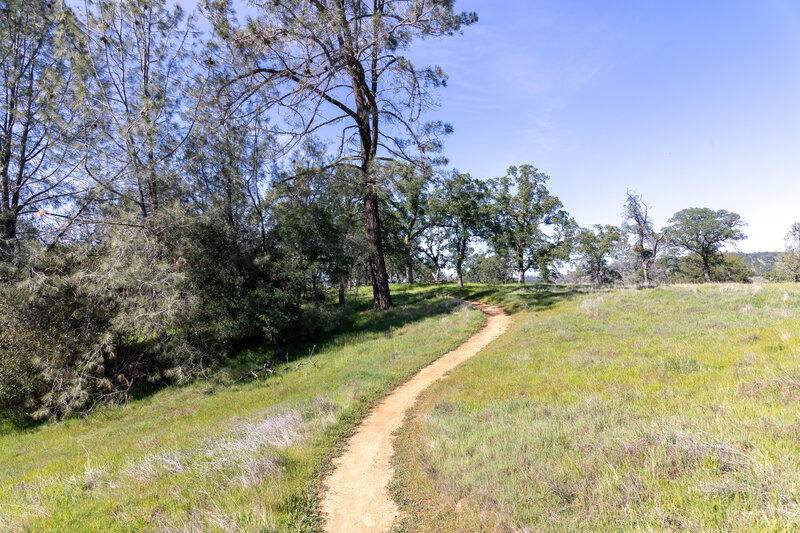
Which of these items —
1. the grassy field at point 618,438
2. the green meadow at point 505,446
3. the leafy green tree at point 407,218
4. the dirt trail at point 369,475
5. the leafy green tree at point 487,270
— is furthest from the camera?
the leafy green tree at point 487,270

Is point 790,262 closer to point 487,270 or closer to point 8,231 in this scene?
point 487,270

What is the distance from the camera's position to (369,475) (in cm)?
498

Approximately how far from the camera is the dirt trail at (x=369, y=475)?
159 inches

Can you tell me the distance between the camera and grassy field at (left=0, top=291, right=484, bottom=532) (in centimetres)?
412

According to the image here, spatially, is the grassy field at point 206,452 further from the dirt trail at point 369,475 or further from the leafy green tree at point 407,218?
the leafy green tree at point 407,218

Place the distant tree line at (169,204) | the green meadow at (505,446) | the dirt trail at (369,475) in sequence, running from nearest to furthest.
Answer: the green meadow at (505,446) < the dirt trail at (369,475) < the distant tree line at (169,204)

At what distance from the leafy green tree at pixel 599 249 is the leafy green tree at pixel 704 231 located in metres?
7.13

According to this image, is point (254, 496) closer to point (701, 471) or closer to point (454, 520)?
point (454, 520)

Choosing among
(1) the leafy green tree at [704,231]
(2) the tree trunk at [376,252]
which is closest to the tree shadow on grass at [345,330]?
(2) the tree trunk at [376,252]

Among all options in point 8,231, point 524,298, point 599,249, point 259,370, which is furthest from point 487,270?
point 8,231

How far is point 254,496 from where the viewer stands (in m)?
4.18

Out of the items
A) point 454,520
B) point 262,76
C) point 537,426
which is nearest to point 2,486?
point 454,520

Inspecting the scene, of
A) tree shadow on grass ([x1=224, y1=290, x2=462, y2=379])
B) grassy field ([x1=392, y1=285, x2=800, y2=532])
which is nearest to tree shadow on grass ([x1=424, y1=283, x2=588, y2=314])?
tree shadow on grass ([x1=224, y1=290, x2=462, y2=379])

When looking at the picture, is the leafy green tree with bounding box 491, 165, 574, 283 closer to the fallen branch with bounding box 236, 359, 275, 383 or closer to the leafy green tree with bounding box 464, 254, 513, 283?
the leafy green tree with bounding box 464, 254, 513, 283
